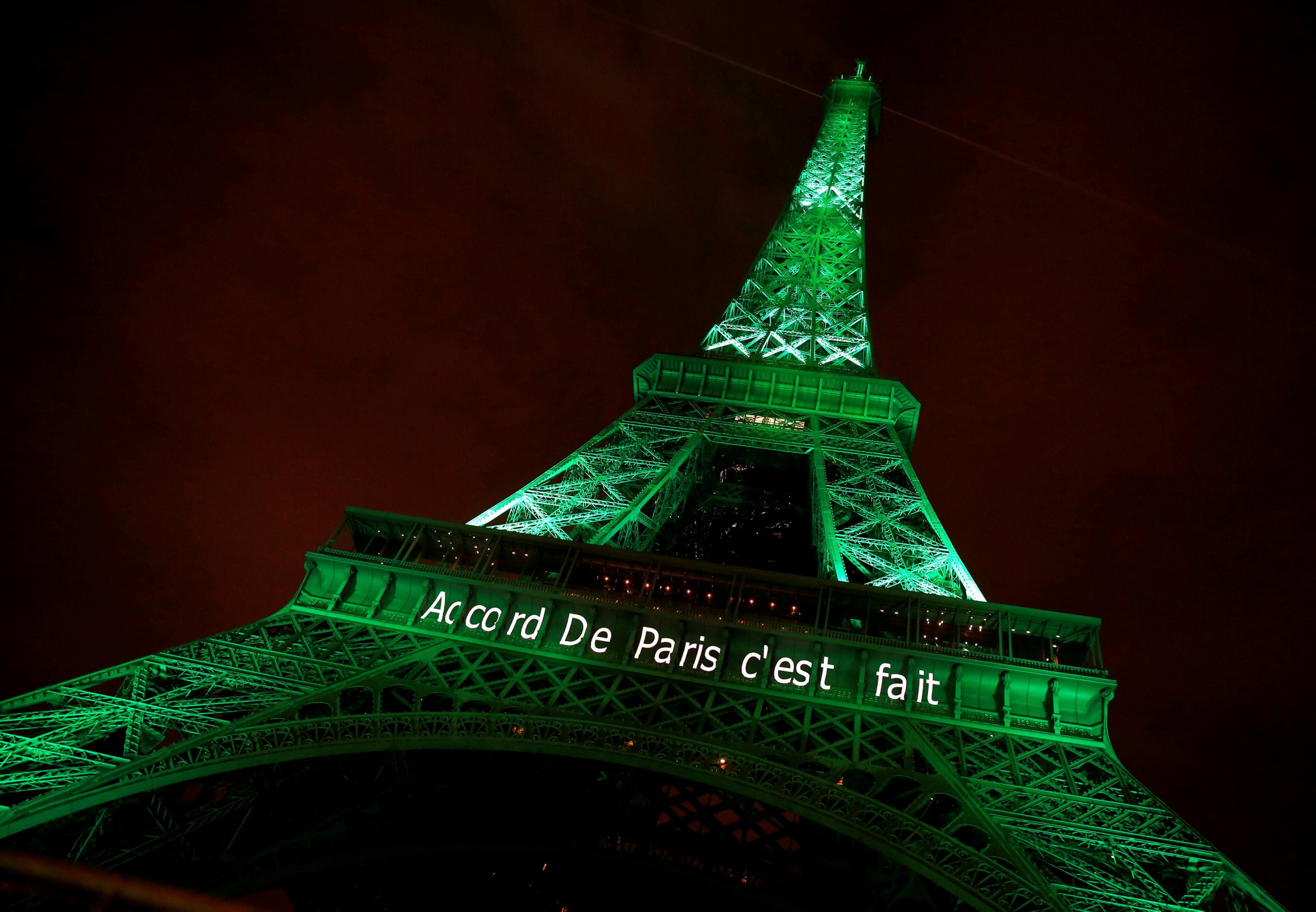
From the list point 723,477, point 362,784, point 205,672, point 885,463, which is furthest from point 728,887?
point 723,477

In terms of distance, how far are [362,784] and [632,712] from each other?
6.68m

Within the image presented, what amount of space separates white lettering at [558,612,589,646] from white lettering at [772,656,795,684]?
13.7 feet

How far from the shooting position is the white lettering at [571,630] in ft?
63.0

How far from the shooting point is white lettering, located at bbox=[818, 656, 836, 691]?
1845 centimetres

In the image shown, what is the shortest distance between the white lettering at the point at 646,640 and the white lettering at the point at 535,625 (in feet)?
7.17

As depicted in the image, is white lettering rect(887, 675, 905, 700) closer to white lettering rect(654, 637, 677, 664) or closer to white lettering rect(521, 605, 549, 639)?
white lettering rect(654, 637, 677, 664)

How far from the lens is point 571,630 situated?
63.9ft

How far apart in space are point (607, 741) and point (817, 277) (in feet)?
116

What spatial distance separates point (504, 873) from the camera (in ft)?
86.6

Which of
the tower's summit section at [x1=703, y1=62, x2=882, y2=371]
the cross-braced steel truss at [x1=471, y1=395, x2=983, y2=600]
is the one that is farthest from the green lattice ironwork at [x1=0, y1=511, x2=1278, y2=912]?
the tower's summit section at [x1=703, y1=62, x2=882, y2=371]

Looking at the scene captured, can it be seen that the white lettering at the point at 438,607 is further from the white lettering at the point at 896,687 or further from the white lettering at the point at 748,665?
the white lettering at the point at 896,687

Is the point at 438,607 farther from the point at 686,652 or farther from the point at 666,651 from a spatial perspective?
the point at 686,652

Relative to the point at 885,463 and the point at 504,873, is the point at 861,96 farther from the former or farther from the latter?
the point at 504,873

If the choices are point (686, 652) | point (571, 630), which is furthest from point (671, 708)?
point (571, 630)
